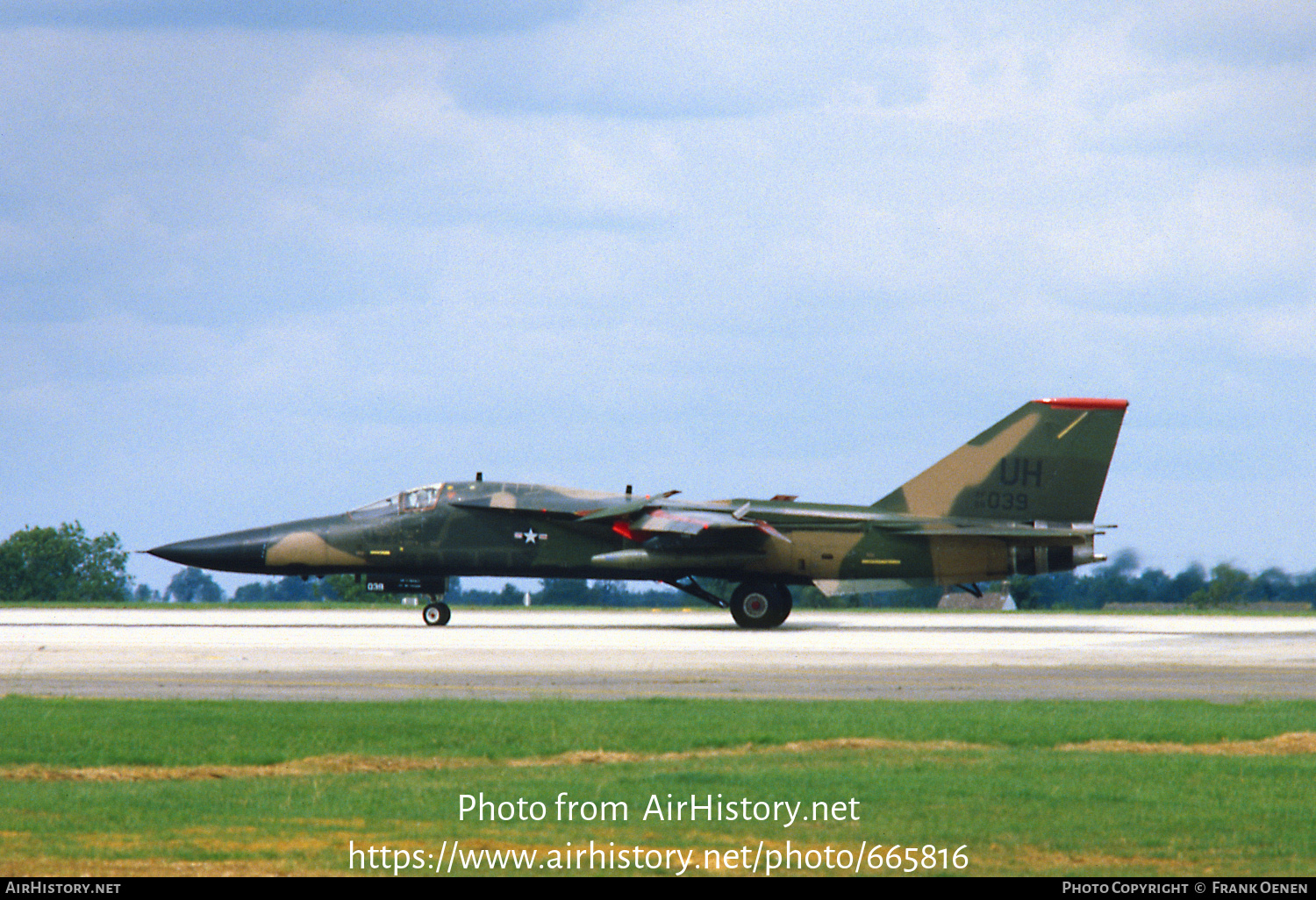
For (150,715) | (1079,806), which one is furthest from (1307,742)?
(150,715)

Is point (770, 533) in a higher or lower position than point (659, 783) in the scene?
higher

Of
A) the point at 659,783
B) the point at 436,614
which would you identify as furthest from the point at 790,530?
the point at 659,783

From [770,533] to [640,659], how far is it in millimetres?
10195

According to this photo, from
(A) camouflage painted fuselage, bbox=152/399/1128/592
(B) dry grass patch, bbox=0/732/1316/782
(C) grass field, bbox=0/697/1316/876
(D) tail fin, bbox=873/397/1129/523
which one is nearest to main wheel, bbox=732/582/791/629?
(A) camouflage painted fuselage, bbox=152/399/1128/592

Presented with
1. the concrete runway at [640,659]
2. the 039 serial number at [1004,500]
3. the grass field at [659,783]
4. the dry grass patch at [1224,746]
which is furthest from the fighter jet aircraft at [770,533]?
the dry grass patch at [1224,746]

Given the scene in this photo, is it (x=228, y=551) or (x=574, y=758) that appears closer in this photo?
(x=574, y=758)

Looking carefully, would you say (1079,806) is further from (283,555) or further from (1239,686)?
(283,555)

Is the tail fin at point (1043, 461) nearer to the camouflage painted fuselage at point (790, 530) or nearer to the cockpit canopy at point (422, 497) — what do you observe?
the camouflage painted fuselage at point (790, 530)

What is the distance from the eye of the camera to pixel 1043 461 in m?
32.2

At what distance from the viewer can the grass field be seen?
8023mm

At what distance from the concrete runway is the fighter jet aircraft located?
139cm

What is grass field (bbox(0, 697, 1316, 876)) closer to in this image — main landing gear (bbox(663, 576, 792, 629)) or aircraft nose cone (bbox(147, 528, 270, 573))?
main landing gear (bbox(663, 576, 792, 629))

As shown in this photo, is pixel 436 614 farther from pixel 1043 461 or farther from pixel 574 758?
pixel 574 758

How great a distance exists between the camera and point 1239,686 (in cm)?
1794
